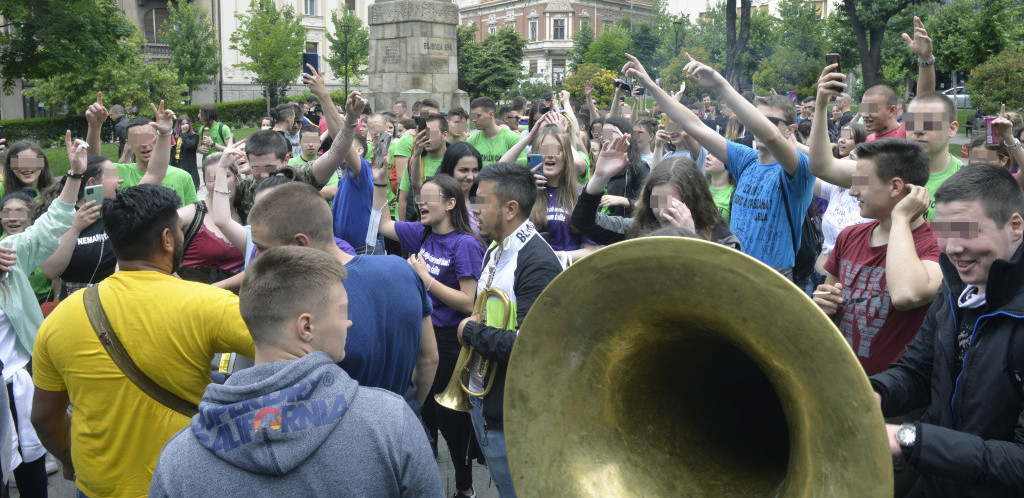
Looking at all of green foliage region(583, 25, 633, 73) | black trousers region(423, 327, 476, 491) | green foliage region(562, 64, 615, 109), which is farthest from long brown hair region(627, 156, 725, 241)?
green foliage region(583, 25, 633, 73)

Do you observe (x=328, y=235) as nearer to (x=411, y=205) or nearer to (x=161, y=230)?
(x=161, y=230)

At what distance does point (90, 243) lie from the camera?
14.0 ft

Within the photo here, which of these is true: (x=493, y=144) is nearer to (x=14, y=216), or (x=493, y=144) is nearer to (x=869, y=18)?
(x=14, y=216)

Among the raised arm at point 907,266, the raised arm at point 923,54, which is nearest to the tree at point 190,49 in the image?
the raised arm at point 923,54

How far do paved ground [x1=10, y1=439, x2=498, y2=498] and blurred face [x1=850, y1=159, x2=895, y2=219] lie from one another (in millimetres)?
2499

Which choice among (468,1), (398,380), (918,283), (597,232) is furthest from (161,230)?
(468,1)

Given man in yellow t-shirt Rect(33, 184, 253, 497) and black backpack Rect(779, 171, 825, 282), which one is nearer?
man in yellow t-shirt Rect(33, 184, 253, 497)

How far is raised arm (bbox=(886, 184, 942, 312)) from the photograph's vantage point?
2766 millimetres

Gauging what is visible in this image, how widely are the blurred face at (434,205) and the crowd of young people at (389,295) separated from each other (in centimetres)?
1

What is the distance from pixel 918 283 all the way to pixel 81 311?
2859 mm

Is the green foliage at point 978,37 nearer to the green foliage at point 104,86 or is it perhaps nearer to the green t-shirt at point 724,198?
the green t-shirt at point 724,198

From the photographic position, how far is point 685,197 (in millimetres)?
3646

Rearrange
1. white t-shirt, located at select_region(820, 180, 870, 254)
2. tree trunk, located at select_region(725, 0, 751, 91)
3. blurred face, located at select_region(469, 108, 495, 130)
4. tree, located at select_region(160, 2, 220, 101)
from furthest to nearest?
tree, located at select_region(160, 2, 220, 101)
tree trunk, located at select_region(725, 0, 751, 91)
blurred face, located at select_region(469, 108, 495, 130)
white t-shirt, located at select_region(820, 180, 870, 254)

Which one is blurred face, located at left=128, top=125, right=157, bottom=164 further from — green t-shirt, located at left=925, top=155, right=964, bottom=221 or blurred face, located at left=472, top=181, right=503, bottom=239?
green t-shirt, located at left=925, top=155, right=964, bottom=221
